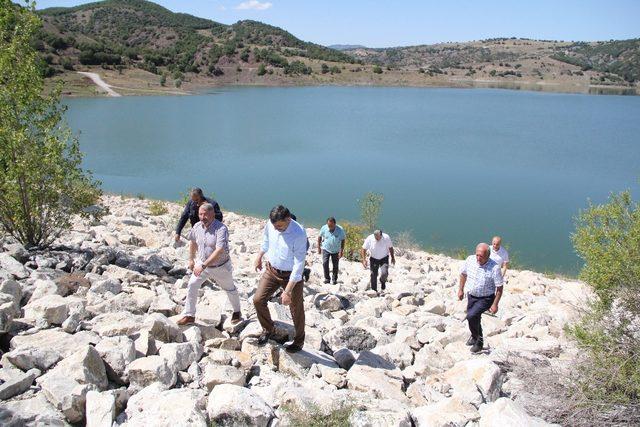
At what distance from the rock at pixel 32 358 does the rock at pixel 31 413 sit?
21.7 inches

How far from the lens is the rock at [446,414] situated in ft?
16.5

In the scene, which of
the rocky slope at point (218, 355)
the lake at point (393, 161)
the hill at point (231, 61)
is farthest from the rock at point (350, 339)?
the hill at point (231, 61)

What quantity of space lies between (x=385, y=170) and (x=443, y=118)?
33.4 meters

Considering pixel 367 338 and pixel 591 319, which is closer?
pixel 591 319

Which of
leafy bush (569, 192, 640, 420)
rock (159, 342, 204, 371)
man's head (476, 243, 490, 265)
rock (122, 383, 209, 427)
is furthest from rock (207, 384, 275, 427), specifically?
man's head (476, 243, 490, 265)

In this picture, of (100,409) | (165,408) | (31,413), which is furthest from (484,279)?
(31,413)

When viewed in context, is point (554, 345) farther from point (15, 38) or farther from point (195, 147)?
point (195, 147)

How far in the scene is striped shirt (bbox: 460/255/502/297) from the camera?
24.7 ft

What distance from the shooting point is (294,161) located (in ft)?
129

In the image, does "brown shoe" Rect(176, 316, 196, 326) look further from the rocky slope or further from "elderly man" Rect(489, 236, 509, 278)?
"elderly man" Rect(489, 236, 509, 278)

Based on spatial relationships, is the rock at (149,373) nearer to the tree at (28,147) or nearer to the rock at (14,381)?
the rock at (14,381)

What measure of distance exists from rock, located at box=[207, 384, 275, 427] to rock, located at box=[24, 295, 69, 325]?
2601 millimetres

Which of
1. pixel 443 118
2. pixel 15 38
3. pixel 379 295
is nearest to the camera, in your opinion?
pixel 15 38

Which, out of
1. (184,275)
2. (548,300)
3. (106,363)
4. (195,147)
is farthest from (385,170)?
(106,363)
